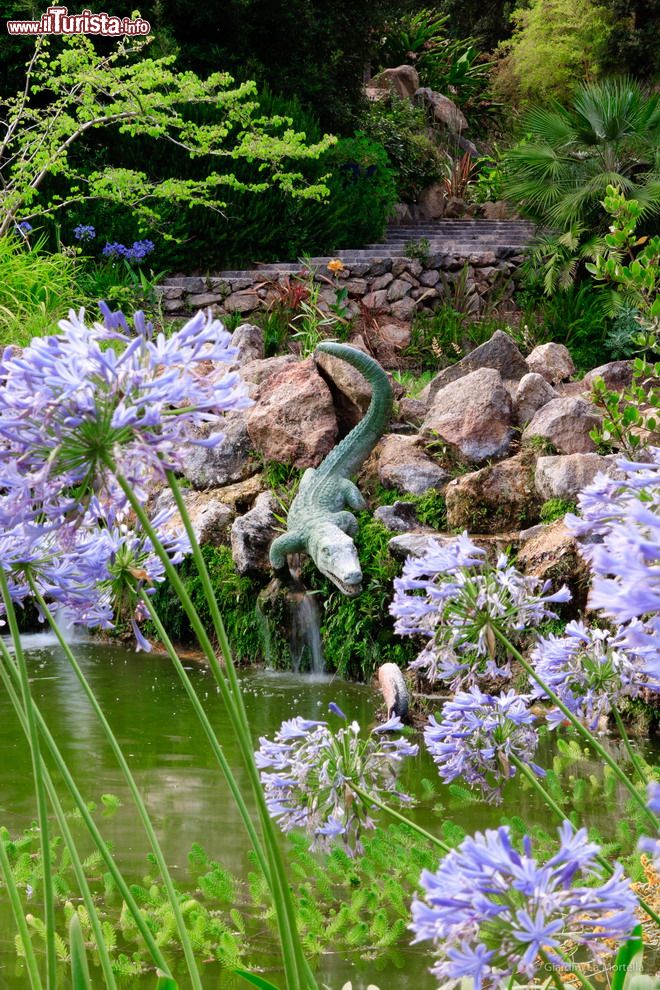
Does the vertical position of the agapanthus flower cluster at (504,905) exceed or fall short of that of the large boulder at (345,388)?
it exceeds it

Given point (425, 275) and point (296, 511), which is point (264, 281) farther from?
point (296, 511)

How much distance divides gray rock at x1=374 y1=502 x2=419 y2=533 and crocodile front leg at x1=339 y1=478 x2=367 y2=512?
0.29 metres

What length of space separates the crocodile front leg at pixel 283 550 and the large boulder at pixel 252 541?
0.41 feet

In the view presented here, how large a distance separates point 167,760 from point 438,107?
719 inches

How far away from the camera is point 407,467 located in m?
7.41

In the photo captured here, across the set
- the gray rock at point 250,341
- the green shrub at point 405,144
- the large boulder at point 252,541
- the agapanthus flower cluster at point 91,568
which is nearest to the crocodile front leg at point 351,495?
the large boulder at point 252,541

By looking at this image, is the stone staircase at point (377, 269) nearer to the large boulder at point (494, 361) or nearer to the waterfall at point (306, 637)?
the large boulder at point (494, 361)

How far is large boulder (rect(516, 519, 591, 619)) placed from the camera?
19.0ft

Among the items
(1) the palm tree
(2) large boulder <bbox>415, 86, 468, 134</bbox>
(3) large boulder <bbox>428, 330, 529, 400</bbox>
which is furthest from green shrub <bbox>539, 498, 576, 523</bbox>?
(2) large boulder <bbox>415, 86, 468, 134</bbox>

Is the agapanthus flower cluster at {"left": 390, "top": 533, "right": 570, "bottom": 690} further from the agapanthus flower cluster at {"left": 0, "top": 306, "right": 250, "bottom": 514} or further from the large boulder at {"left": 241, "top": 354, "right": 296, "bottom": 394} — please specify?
the large boulder at {"left": 241, "top": 354, "right": 296, "bottom": 394}

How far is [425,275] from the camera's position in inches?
569

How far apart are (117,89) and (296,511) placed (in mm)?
4621

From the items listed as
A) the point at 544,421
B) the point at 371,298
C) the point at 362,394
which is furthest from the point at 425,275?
the point at 544,421

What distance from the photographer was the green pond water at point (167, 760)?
3.02 meters
